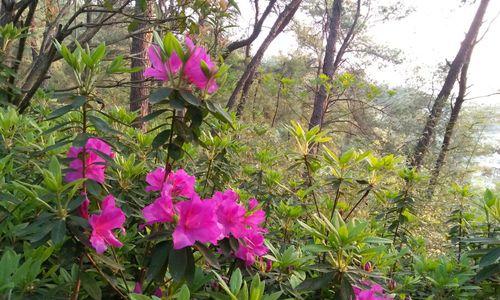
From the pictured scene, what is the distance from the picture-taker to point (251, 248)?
45.6 inches

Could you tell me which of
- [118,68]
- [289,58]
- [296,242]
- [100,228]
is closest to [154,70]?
[118,68]

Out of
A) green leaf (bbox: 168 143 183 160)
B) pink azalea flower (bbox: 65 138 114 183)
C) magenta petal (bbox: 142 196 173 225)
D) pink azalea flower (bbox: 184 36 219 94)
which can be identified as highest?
pink azalea flower (bbox: 184 36 219 94)

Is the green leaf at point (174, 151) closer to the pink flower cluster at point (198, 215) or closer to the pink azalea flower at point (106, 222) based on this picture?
the pink flower cluster at point (198, 215)

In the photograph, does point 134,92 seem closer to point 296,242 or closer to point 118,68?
point 296,242

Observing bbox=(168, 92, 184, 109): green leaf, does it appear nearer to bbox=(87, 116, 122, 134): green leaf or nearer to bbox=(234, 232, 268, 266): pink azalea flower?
bbox=(87, 116, 122, 134): green leaf

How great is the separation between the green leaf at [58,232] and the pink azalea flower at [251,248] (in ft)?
1.61

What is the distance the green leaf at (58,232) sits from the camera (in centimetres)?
79

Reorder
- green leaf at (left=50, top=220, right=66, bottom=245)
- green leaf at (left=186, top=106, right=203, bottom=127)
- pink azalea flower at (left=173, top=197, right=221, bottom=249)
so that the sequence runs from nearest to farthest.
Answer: green leaf at (left=50, top=220, right=66, bottom=245)
pink azalea flower at (left=173, top=197, right=221, bottom=249)
green leaf at (left=186, top=106, right=203, bottom=127)

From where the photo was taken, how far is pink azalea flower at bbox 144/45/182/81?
0.94m

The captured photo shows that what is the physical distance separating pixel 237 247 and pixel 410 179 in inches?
64.2

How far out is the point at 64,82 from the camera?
755 inches

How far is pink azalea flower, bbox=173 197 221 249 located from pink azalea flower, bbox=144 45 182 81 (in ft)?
1.08

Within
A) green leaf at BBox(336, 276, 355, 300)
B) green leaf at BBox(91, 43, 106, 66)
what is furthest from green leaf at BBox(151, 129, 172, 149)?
green leaf at BBox(336, 276, 355, 300)

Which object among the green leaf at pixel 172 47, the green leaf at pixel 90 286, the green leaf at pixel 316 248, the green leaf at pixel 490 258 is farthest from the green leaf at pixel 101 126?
the green leaf at pixel 490 258
